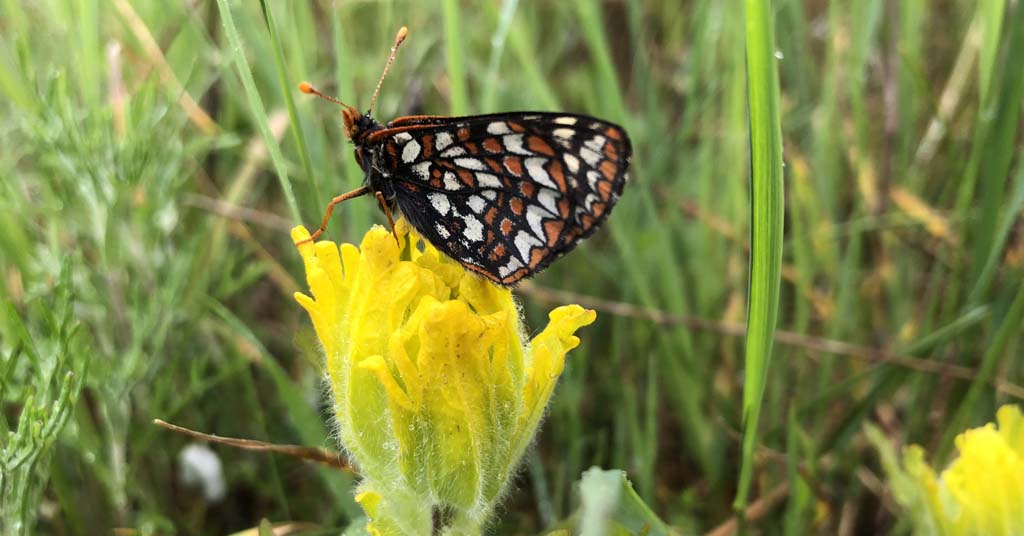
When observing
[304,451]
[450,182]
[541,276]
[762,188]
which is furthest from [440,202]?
[541,276]

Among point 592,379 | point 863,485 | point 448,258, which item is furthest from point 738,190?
point 448,258

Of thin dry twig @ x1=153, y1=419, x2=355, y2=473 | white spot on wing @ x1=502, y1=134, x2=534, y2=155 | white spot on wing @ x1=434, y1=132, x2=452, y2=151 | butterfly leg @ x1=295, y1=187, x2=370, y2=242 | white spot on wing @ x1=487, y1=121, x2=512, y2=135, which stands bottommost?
thin dry twig @ x1=153, y1=419, x2=355, y2=473

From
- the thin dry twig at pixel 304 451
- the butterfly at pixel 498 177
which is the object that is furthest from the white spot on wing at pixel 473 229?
the thin dry twig at pixel 304 451

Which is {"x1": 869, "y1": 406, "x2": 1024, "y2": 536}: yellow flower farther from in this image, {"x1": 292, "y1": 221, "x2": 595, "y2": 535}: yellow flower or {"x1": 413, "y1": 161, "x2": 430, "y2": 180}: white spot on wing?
{"x1": 413, "y1": 161, "x2": 430, "y2": 180}: white spot on wing

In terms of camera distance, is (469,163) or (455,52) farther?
(455,52)


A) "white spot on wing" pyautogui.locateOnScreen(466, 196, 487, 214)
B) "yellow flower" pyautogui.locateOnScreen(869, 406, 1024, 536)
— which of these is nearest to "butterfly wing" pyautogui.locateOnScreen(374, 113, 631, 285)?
"white spot on wing" pyautogui.locateOnScreen(466, 196, 487, 214)

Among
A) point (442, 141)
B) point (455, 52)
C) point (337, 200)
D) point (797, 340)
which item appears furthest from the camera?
point (797, 340)

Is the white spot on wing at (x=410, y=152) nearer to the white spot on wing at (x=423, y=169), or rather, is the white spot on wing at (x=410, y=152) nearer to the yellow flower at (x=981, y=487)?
the white spot on wing at (x=423, y=169)

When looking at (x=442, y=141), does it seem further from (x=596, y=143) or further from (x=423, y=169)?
(x=596, y=143)
